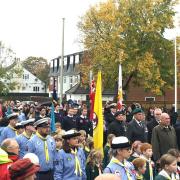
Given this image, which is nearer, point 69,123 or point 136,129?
point 136,129

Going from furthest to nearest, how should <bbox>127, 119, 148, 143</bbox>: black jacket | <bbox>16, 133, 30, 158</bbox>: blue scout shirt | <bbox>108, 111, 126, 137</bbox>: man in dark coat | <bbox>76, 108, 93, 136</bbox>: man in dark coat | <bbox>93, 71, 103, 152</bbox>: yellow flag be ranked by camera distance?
<bbox>76, 108, 93, 136</bbox>: man in dark coat, <bbox>108, 111, 126, 137</bbox>: man in dark coat, <bbox>127, 119, 148, 143</bbox>: black jacket, <bbox>16, 133, 30, 158</bbox>: blue scout shirt, <bbox>93, 71, 103, 152</bbox>: yellow flag

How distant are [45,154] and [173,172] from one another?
2385 millimetres

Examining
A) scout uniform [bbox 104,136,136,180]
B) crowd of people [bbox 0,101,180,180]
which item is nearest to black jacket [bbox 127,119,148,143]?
crowd of people [bbox 0,101,180,180]

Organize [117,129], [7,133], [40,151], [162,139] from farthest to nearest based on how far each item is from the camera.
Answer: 1. [117,129]
2. [7,133]
3. [162,139]
4. [40,151]

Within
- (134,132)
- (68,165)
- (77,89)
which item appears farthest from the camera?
(77,89)

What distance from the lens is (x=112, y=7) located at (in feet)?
138

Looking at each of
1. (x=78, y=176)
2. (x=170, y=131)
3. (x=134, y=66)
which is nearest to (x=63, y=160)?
(x=78, y=176)

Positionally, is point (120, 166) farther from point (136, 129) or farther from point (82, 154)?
point (136, 129)

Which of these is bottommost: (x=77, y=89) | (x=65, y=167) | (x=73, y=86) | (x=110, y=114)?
(x=65, y=167)

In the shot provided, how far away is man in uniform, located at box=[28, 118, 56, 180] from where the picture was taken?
8203mm

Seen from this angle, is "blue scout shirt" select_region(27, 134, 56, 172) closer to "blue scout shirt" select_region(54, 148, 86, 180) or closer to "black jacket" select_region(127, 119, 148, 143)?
"blue scout shirt" select_region(54, 148, 86, 180)

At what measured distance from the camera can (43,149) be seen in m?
8.27

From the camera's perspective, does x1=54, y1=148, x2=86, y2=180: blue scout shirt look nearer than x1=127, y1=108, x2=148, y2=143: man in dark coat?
Yes

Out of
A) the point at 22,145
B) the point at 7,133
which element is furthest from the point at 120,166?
A: the point at 7,133
